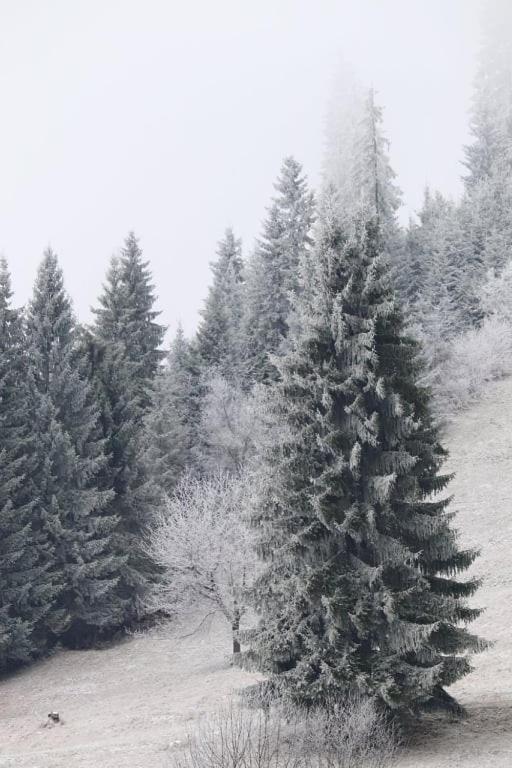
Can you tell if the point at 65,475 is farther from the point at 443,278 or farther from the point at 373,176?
the point at 373,176

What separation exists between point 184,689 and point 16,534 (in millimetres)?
10331

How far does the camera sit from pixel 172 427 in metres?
41.5

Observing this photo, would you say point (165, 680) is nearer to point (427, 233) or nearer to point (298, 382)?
point (298, 382)

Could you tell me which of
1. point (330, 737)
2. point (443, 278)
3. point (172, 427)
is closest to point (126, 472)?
point (172, 427)

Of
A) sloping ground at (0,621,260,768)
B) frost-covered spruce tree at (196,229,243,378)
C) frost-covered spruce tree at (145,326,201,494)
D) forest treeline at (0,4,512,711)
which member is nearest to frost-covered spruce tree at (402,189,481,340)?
forest treeline at (0,4,512,711)

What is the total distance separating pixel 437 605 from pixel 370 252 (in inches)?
308

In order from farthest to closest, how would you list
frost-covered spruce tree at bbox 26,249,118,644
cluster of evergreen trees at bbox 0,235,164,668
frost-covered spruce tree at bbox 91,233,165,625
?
frost-covered spruce tree at bbox 91,233,165,625, frost-covered spruce tree at bbox 26,249,118,644, cluster of evergreen trees at bbox 0,235,164,668

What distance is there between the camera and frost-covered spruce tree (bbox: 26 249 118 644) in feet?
104

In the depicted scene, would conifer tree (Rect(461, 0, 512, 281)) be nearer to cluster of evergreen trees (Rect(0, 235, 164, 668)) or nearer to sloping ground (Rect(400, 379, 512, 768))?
sloping ground (Rect(400, 379, 512, 768))

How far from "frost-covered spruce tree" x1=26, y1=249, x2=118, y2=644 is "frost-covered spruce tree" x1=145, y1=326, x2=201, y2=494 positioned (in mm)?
4363

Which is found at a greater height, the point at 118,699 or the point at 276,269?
the point at 276,269

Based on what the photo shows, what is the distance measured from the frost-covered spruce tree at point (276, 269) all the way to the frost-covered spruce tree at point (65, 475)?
16943 mm

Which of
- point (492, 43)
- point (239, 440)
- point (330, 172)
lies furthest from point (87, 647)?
point (492, 43)

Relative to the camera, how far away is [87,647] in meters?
32.3
